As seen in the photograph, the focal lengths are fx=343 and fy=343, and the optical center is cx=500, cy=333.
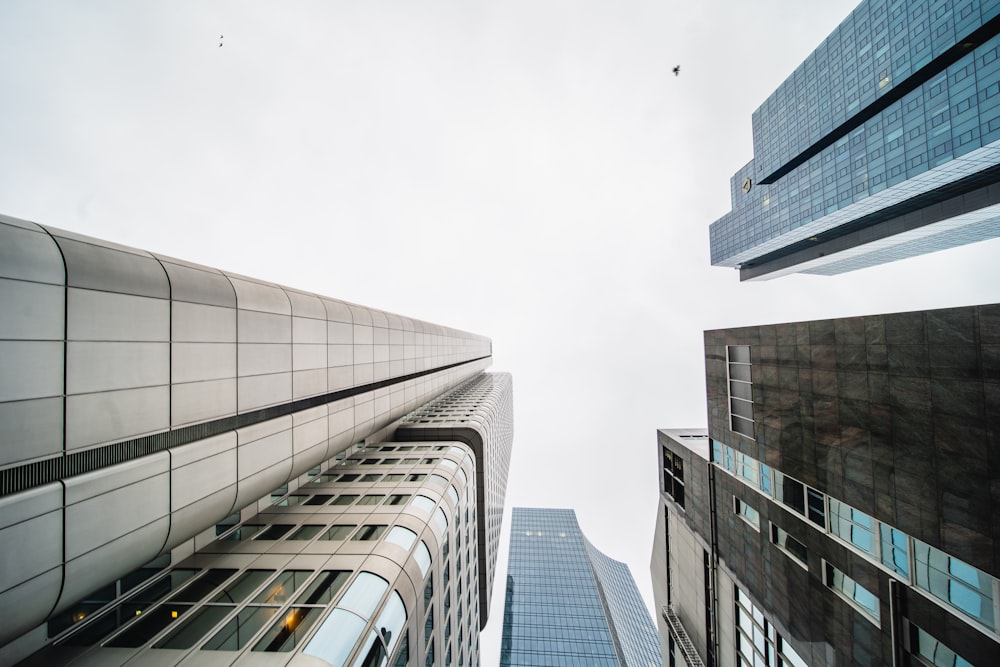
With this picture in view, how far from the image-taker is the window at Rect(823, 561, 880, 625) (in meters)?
12.4

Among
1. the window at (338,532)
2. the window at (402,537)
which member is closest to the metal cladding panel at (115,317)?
the window at (338,532)

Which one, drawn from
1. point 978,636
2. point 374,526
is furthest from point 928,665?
point 374,526

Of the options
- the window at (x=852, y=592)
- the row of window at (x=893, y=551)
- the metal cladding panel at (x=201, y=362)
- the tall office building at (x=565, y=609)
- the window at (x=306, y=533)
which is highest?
the metal cladding panel at (x=201, y=362)

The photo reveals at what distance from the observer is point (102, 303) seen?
30.6 ft

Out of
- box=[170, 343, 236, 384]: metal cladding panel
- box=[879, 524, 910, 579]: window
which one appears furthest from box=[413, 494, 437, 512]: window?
box=[879, 524, 910, 579]: window

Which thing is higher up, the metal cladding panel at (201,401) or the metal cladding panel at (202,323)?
the metal cladding panel at (202,323)

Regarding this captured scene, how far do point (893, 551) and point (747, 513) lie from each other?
8.15 m

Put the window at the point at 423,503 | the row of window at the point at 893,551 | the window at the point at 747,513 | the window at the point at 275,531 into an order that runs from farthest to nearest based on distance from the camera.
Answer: the window at the point at 423,503
the window at the point at 747,513
the window at the point at 275,531
the row of window at the point at 893,551

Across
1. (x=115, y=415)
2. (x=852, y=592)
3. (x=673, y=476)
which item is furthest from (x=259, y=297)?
(x=673, y=476)

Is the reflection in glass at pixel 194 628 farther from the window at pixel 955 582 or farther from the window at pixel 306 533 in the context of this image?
the window at pixel 955 582

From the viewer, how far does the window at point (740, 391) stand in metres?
18.8

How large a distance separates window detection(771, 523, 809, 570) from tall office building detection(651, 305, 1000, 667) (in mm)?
54

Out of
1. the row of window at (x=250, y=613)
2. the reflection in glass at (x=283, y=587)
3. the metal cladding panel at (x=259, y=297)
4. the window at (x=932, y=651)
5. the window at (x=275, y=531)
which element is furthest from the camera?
the window at (x=275, y=531)

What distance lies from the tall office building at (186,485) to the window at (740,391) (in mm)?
18485
